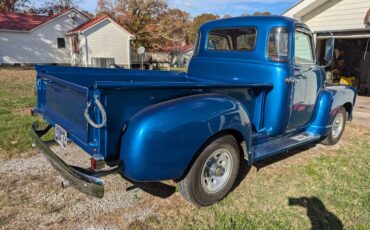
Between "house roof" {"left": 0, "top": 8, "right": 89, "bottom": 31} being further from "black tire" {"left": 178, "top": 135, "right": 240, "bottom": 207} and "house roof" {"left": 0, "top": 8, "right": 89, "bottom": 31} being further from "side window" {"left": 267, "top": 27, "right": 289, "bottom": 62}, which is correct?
"black tire" {"left": 178, "top": 135, "right": 240, "bottom": 207}

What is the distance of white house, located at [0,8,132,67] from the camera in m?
23.0

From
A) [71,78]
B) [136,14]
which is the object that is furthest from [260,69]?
[136,14]

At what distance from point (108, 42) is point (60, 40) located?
413 cm

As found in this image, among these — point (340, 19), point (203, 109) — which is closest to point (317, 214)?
point (203, 109)

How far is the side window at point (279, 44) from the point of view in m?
4.13

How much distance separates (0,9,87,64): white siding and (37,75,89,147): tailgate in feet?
73.3

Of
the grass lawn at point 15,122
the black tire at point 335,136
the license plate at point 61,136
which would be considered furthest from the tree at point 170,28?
the license plate at point 61,136

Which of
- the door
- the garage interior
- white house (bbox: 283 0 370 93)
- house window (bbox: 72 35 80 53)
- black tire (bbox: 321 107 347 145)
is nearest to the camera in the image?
the door

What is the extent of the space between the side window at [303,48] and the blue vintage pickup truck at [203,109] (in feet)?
0.05

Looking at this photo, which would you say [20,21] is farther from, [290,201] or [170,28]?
[290,201]

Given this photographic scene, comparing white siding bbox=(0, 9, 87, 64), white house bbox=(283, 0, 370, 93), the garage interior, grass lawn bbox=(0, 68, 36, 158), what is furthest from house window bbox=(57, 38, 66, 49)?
the garage interior

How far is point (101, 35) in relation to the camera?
24.1 meters

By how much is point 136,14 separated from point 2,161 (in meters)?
28.0

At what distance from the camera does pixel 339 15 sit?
1113 centimetres
